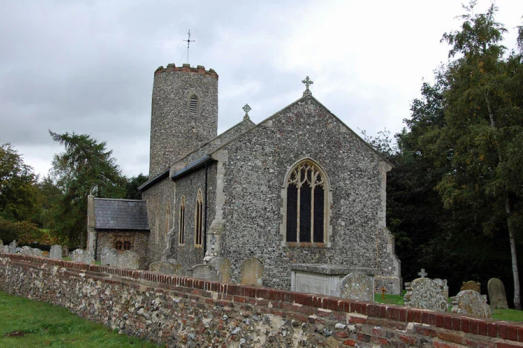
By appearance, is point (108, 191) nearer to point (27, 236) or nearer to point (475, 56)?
point (27, 236)

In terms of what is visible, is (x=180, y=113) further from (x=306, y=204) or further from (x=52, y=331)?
(x=52, y=331)

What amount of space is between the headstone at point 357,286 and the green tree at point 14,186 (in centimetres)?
4394

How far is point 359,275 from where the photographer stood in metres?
6.82

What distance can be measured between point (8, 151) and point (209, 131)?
24301 millimetres

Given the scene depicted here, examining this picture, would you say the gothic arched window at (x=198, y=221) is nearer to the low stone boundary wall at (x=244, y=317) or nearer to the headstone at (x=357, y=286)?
the low stone boundary wall at (x=244, y=317)

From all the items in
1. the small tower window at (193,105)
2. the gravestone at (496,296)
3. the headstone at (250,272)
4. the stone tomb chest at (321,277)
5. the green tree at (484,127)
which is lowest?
the gravestone at (496,296)

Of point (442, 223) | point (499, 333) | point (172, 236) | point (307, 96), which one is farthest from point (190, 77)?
point (499, 333)

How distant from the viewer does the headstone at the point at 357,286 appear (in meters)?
6.61

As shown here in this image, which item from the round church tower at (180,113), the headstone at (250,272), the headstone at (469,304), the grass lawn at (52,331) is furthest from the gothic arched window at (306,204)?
the round church tower at (180,113)

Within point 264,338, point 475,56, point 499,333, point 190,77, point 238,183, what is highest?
point 190,77

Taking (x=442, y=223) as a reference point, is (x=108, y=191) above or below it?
above

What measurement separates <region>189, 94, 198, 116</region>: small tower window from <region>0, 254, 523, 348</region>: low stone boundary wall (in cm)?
2143

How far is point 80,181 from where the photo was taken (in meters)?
45.3

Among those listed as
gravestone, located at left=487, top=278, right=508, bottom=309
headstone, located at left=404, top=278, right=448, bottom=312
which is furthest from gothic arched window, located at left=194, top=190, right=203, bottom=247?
headstone, located at left=404, top=278, right=448, bottom=312
